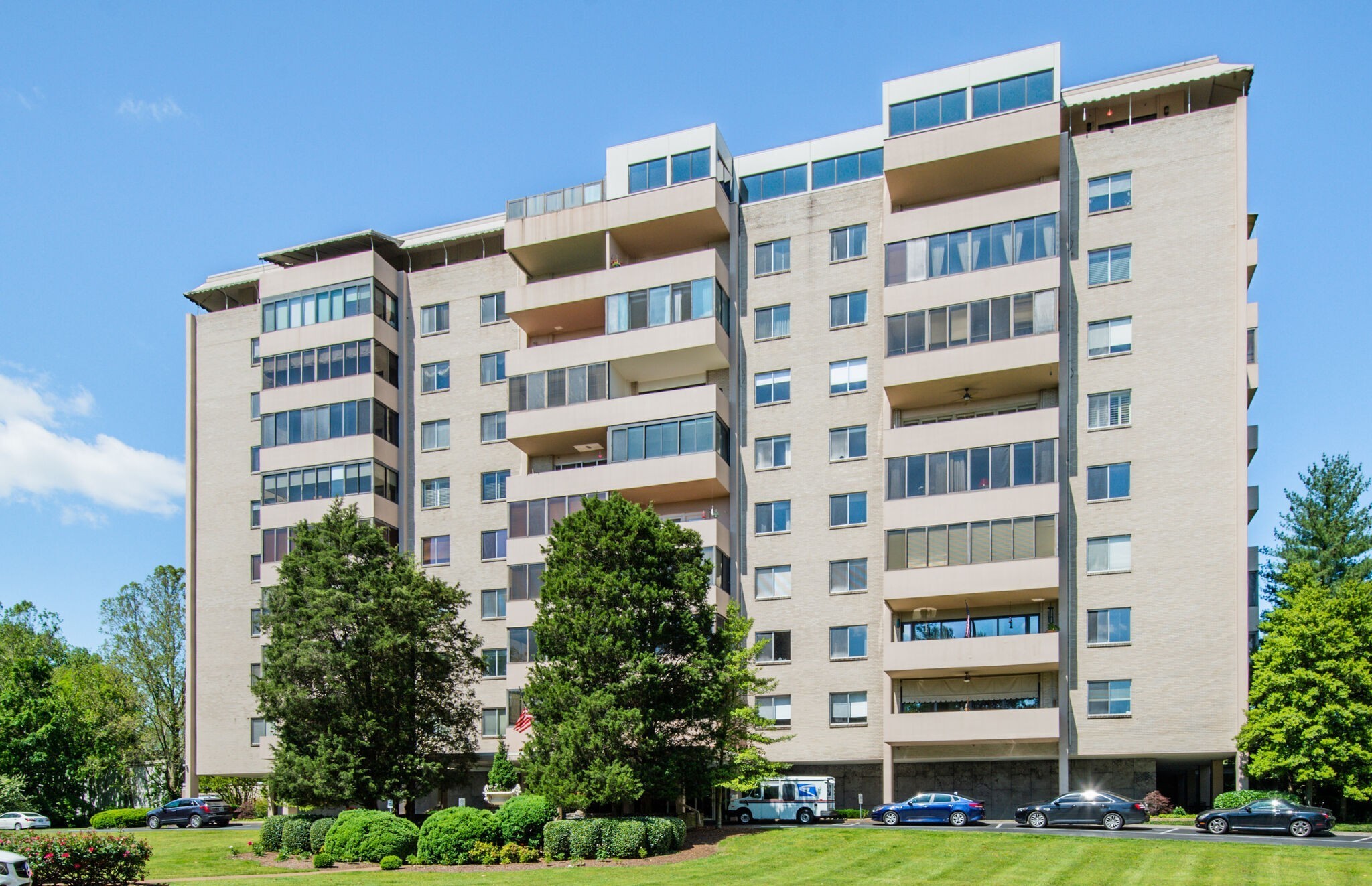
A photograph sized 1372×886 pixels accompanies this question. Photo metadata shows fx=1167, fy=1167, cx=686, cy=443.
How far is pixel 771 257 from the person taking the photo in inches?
2160

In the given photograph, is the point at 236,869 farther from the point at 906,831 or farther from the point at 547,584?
the point at 906,831

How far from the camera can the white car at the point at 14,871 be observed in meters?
29.4

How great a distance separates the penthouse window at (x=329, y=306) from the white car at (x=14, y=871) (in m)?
34.6

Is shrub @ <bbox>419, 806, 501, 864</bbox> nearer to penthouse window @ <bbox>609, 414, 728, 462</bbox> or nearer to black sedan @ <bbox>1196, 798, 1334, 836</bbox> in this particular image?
penthouse window @ <bbox>609, 414, 728, 462</bbox>

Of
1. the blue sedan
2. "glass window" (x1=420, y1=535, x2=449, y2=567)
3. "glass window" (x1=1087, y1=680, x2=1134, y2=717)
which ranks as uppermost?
"glass window" (x1=420, y1=535, x2=449, y2=567)

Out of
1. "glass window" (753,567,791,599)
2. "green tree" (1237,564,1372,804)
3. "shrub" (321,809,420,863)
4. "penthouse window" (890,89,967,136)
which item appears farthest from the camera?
"glass window" (753,567,791,599)

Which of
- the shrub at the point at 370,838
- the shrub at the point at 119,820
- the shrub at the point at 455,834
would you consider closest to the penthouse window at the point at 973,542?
the shrub at the point at 455,834

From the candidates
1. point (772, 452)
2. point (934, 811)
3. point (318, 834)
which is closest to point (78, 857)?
point (318, 834)

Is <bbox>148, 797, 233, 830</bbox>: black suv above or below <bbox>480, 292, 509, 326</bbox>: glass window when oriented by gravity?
below

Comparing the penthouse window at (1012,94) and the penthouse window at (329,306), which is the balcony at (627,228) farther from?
the penthouse window at (1012,94)

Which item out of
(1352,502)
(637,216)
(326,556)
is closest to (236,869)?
(326,556)

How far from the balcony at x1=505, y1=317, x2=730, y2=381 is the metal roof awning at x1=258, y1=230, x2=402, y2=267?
11.5 metres

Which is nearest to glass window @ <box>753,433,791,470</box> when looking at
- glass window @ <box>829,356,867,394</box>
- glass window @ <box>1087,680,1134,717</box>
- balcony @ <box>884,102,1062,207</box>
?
glass window @ <box>829,356,867,394</box>

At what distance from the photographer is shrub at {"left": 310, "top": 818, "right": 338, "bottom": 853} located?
136ft
